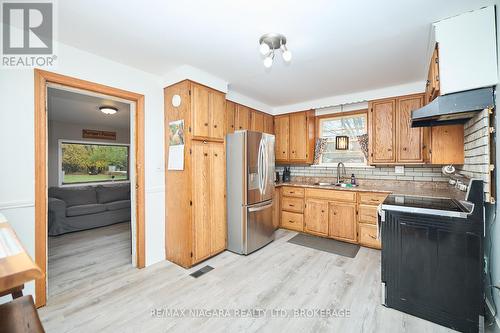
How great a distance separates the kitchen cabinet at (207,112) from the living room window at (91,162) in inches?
186

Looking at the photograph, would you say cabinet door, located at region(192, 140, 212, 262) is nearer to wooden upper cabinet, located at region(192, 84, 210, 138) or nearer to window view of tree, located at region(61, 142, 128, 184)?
wooden upper cabinet, located at region(192, 84, 210, 138)

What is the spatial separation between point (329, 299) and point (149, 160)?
8.58 ft

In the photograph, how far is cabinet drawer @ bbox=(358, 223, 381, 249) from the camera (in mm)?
3205

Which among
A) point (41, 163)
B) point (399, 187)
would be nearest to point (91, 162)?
point (41, 163)

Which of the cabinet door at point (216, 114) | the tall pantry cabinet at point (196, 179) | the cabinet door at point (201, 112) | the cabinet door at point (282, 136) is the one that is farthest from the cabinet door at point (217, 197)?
the cabinet door at point (282, 136)

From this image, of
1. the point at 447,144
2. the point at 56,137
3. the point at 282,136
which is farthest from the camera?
the point at 56,137

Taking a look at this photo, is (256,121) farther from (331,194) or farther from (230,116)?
(331,194)

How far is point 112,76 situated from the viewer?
250 cm

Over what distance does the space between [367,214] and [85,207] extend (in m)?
5.36

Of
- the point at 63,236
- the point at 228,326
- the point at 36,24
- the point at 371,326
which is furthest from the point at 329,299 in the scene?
→ the point at 63,236

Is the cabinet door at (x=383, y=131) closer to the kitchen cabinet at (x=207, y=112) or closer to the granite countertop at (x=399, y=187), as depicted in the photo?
the granite countertop at (x=399, y=187)

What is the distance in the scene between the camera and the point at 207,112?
2.89m

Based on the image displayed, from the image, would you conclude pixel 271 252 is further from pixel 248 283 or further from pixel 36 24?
pixel 36 24

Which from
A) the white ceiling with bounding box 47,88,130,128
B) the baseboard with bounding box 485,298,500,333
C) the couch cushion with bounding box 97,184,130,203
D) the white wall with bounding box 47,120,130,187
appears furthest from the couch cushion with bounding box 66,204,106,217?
the baseboard with bounding box 485,298,500,333
